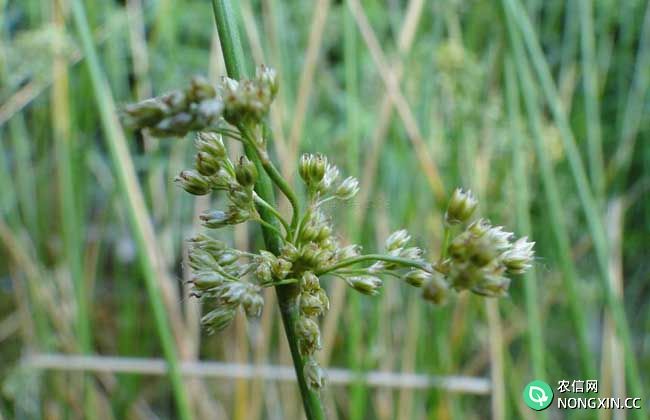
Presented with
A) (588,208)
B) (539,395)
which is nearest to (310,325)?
(588,208)

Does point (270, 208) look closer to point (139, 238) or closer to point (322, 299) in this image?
point (322, 299)

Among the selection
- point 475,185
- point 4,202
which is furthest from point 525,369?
point 4,202

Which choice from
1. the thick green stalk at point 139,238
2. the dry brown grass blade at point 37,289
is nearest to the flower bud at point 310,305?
the thick green stalk at point 139,238

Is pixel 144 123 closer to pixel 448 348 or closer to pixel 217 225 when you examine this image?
pixel 217 225

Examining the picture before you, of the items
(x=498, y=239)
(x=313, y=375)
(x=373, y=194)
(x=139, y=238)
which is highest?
(x=373, y=194)

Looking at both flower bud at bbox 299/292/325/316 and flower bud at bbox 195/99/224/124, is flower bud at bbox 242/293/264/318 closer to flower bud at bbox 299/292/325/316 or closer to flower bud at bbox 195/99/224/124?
flower bud at bbox 299/292/325/316

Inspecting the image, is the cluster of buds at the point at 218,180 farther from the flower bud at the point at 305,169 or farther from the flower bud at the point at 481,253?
the flower bud at the point at 481,253

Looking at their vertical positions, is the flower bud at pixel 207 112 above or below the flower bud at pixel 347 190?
below

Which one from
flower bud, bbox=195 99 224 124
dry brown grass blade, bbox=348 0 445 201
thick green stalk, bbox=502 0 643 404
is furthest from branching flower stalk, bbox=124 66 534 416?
dry brown grass blade, bbox=348 0 445 201

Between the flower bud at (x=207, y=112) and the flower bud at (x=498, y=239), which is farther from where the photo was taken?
the flower bud at (x=498, y=239)
